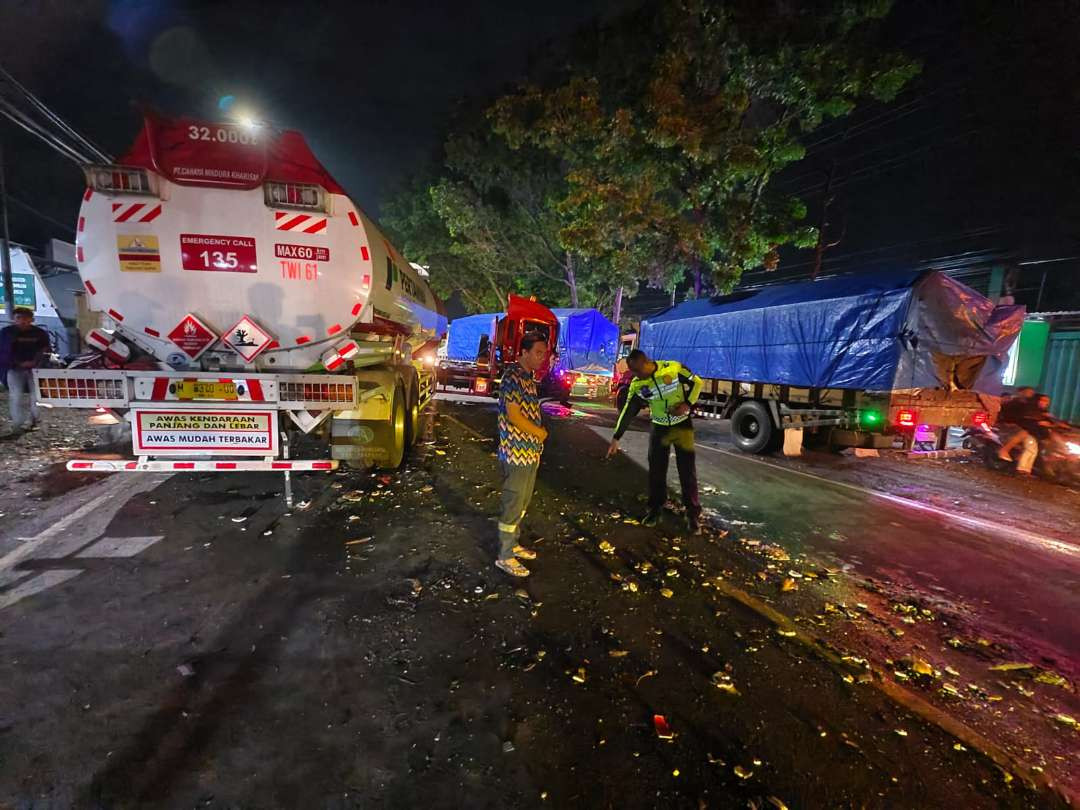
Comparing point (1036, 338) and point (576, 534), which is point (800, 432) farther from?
point (1036, 338)

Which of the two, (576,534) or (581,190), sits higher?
(581,190)

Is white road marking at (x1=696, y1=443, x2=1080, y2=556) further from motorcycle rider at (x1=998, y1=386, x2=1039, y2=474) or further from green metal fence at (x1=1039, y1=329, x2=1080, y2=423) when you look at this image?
green metal fence at (x1=1039, y1=329, x2=1080, y2=423)

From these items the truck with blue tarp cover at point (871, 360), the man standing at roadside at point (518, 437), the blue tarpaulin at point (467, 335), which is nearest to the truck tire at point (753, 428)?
the truck with blue tarp cover at point (871, 360)

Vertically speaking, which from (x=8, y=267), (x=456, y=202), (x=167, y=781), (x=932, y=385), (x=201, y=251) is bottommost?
(x=167, y=781)

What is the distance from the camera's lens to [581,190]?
483 inches

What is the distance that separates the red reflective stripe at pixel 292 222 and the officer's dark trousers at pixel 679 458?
12.4 feet

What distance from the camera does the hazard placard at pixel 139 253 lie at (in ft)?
13.3

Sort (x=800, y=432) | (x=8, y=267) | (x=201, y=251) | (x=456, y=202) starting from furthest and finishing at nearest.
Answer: (x=456, y=202), (x=8, y=267), (x=800, y=432), (x=201, y=251)

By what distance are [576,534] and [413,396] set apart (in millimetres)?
3608

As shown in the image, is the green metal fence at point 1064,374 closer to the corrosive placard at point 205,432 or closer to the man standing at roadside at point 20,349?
the corrosive placard at point 205,432

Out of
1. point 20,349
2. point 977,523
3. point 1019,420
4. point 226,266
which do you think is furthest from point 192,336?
point 1019,420

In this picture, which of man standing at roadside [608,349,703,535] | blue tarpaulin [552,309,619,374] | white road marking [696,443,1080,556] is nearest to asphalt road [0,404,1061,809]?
man standing at roadside [608,349,703,535]

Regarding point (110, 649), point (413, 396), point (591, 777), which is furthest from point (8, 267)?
point (591, 777)

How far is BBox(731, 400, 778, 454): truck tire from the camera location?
8375mm
